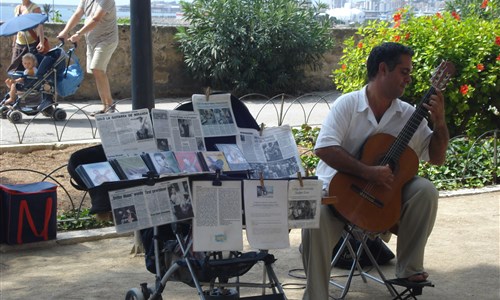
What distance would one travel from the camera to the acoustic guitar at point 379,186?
4770 mm

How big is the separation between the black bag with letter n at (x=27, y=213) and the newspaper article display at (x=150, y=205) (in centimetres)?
221

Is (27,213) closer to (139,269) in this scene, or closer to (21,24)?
(139,269)

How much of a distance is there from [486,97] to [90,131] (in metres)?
4.66

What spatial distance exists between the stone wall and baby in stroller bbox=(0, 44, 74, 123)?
2215mm

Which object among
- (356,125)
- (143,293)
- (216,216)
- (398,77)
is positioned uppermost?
(398,77)

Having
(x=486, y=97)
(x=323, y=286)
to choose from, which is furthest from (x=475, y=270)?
(x=486, y=97)

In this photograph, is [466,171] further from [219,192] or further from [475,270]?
[219,192]

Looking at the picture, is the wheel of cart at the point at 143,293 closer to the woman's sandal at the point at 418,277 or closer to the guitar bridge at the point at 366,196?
the guitar bridge at the point at 366,196

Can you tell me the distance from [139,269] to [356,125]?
1837mm

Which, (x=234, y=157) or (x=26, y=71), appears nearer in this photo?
(x=234, y=157)

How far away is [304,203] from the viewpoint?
432 centimetres

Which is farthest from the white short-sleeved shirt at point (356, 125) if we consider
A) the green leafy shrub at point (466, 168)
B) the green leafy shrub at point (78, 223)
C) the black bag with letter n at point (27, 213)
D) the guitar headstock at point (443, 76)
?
the green leafy shrub at point (466, 168)

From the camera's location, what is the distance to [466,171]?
8375 millimetres

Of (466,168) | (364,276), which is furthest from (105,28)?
(364,276)
